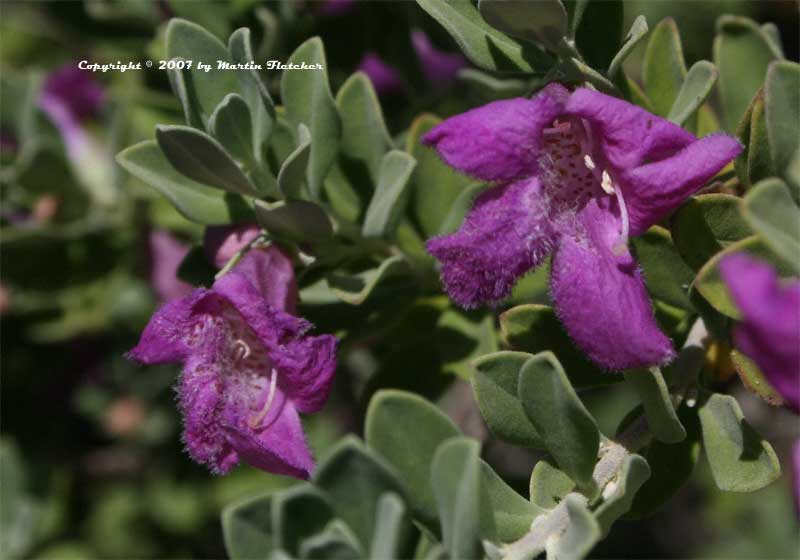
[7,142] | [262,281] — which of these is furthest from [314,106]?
[7,142]

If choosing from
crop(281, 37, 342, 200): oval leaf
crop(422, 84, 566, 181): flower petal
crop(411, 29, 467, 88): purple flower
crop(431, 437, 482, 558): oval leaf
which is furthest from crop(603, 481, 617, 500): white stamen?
crop(411, 29, 467, 88): purple flower

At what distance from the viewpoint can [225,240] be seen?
1714mm

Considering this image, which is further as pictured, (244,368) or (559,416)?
(244,368)

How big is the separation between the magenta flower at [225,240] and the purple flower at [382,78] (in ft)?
3.41

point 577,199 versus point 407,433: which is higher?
point 577,199

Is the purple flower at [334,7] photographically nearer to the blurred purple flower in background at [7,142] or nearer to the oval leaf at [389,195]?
the oval leaf at [389,195]

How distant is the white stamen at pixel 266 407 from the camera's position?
155 cm

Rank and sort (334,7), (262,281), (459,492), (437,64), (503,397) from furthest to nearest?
1. (437,64)
2. (334,7)
3. (262,281)
4. (503,397)
5. (459,492)

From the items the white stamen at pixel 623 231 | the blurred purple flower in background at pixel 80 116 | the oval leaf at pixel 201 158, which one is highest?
the oval leaf at pixel 201 158

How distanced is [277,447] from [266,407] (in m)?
0.07

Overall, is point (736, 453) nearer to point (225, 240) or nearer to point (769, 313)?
point (769, 313)

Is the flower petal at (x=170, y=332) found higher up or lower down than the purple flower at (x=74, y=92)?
higher up

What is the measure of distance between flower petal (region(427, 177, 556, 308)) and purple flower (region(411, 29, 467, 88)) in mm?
1073

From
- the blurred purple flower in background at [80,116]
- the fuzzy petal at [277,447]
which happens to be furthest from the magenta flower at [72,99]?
the fuzzy petal at [277,447]
